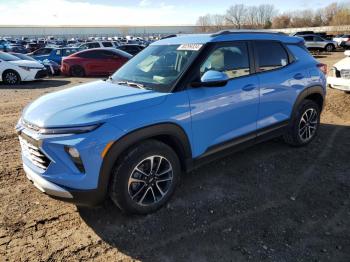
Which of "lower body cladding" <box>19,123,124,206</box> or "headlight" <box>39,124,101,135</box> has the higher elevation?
"headlight" <box>39,124,101,135</box>

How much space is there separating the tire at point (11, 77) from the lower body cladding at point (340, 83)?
11.9 m

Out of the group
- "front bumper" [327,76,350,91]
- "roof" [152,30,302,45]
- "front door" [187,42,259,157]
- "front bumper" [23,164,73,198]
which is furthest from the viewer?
"front bumper" [327,76,350,91]

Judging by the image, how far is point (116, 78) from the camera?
14.5 feet

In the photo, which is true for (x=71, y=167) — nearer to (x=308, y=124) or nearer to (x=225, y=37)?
(x=225, y=37)

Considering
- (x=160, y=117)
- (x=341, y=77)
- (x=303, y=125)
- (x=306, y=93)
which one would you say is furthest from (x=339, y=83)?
(x=160, y=117)

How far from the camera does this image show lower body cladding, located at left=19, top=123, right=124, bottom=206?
2967 mm

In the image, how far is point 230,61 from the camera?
13.6ft

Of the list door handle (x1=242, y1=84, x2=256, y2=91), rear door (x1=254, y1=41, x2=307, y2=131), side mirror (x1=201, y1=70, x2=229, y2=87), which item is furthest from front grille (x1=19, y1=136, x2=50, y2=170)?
rear door (x1=254, y1=41, x2=307, y2=131)

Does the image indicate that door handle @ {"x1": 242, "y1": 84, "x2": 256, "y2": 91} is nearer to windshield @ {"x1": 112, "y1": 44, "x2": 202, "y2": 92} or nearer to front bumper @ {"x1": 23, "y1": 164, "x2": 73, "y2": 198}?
windshield @ {"x1": 112, "y1": 44, "x2": 202, "y2": 92}

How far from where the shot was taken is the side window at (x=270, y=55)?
14.8 ft

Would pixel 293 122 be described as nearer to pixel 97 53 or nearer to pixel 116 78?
pixel 116 78

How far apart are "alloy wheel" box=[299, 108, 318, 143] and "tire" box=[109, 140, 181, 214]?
8.67ft

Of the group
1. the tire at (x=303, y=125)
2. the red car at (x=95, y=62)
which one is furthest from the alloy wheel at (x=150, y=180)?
the red car at (x=95, y=62)

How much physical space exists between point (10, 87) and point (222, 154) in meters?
11.7
